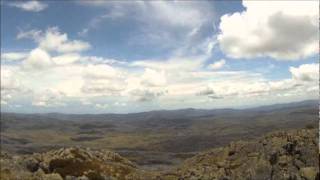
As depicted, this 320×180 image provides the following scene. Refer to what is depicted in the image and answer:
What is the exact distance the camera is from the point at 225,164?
9606 cm

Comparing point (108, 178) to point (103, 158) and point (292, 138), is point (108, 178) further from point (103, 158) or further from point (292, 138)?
point (292, 138)

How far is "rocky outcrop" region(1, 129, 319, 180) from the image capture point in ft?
268

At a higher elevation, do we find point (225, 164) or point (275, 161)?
point (275, 161)

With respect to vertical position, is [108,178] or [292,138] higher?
[292,138]

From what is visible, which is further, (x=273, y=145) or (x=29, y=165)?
(x=29, y=165)

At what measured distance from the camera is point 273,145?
93.2 m

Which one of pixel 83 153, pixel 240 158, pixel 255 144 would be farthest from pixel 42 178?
pixel 255 144

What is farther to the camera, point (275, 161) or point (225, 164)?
point (225, 164)

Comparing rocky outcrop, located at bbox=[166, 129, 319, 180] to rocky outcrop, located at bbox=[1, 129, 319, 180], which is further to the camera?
rocky outcrop, located at bbox=[1, 129, 319, 180]

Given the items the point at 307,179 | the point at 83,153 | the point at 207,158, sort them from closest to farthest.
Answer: the point at 307,179 → the point at 83,153 → the point at 207,158

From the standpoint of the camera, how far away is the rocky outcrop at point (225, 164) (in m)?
81.6

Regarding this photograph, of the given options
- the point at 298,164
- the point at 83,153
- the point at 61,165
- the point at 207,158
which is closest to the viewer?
the point at 298,164

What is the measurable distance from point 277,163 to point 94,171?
3964cm

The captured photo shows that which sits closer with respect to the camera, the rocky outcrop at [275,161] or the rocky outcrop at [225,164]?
the rocky outcrop at [275,161]
